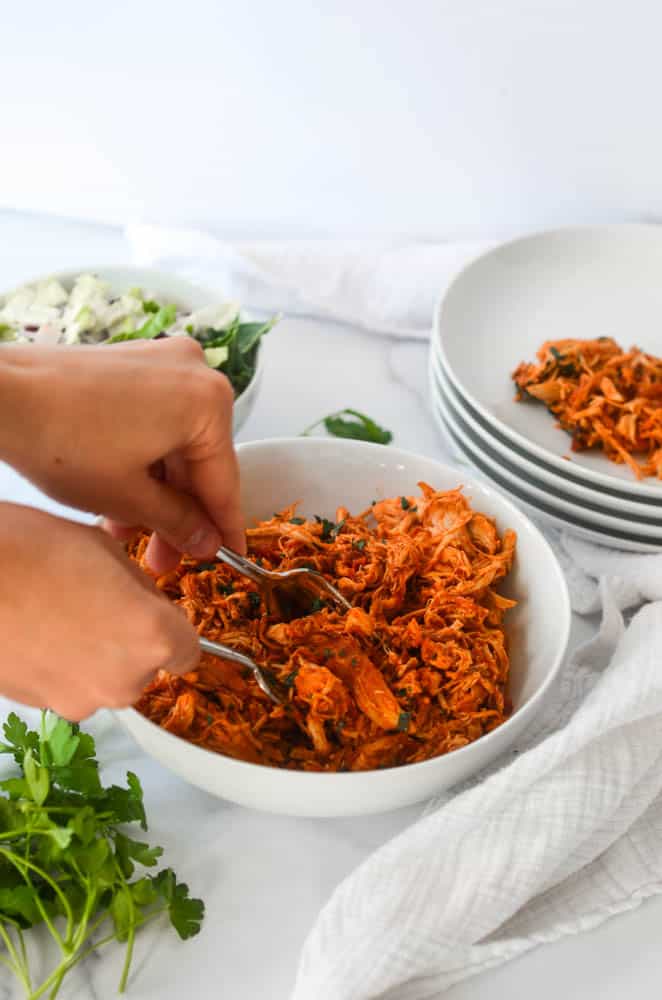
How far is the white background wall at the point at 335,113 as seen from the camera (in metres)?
1.72

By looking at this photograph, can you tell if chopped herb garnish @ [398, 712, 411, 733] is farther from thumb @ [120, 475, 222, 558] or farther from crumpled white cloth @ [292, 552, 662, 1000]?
thumb @ [120, 475, 222, 558]

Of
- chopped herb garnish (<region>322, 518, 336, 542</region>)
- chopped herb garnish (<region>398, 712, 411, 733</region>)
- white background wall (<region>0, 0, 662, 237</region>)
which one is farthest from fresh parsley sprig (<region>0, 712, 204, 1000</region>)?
white background wall (<region>0, 0, 662, 237</region>)

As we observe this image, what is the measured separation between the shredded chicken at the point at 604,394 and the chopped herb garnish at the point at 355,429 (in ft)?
0.72

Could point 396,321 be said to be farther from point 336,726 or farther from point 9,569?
point 9,569

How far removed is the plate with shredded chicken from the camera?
1.43 metres

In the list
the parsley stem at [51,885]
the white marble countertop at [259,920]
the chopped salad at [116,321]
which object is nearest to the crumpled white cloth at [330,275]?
the chopped salad at [116,321]

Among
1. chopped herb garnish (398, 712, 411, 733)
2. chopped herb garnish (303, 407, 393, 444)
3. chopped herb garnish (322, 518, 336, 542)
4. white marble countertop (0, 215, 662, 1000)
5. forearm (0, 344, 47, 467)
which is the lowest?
white marble countertop (0, 215, 662, 1000)

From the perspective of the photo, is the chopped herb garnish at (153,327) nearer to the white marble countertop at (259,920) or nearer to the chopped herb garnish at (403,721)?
the white marble countertop at (259,920)

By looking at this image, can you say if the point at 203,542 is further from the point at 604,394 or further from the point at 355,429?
the point at 604,394

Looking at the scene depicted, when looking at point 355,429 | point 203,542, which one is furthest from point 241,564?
point 355,429

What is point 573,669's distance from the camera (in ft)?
3.91

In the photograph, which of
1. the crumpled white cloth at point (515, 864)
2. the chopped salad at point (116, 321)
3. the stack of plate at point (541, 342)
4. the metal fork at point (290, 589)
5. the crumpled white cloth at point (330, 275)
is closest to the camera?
the crumpled white cloth at point (515, 864)

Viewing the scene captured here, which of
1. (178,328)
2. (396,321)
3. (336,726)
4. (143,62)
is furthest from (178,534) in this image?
(143,62)

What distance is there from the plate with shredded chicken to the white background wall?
19 cm
